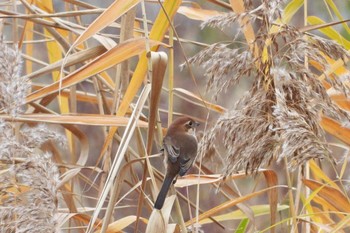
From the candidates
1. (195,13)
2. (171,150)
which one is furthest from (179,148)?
(195,13)

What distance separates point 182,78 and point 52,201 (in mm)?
3761

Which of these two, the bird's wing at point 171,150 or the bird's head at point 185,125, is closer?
the bird's wing at point 171,150

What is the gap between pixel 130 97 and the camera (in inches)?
69.2

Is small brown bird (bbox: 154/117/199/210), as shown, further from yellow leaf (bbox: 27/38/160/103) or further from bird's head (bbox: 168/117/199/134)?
yellow leaf (bbox: 27/38/160/103)

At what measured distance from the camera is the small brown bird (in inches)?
77.4

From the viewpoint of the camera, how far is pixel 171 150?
2.13m

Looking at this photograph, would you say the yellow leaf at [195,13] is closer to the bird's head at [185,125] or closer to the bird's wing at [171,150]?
the bird's head at [185,125]

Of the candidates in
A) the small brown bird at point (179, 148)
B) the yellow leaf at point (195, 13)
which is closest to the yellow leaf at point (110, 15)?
the small brown bird at point (179, 148)

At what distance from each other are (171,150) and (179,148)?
0.03 metres

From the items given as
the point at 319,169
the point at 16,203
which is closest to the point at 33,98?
the point at 16,203

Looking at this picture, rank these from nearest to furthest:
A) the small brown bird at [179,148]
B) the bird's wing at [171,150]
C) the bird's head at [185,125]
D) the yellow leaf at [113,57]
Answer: the yellow leaf at [113,57]
the small brown bird at [179,148]
the bird's wing at [171,150]
the bird's head at [185,125]

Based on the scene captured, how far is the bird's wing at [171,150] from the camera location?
6.80ft

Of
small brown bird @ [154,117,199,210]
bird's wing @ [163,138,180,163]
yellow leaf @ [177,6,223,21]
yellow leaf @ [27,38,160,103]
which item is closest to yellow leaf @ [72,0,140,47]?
yellow leaf @ [27,38,160,103]

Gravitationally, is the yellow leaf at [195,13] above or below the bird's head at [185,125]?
above
